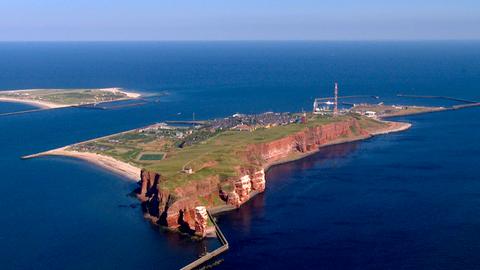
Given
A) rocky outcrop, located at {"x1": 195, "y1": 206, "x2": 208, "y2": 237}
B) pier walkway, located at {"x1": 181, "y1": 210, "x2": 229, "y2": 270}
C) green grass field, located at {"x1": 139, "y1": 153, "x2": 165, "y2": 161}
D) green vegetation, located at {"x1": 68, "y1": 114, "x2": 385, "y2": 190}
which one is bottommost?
pier walkway, located at {"x1": 181, "y1": 210, "x2": 229, "y2": 270}

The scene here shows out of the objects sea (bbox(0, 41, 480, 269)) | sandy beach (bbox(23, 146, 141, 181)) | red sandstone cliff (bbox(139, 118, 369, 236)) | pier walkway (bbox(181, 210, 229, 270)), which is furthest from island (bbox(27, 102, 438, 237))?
pier walkway (bbox(181, 210, 229, 270))

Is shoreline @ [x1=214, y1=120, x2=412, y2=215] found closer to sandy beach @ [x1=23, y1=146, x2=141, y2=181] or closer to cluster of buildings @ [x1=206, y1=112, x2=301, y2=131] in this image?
cluster of buildings @ [x1=206, y1=112, x2=301, y2=131]

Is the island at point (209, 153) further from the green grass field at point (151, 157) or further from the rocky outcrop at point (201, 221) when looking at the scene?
the green grass field at point (151, 157)

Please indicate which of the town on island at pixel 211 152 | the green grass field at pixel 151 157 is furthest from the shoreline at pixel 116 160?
the green grass field at pixel 151 157

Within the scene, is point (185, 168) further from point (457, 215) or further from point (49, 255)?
point (457, 215)

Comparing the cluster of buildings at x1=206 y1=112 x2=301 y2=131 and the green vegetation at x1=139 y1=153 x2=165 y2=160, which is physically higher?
the cluster of buildings at x1=206 y1=112 x2=301 y2=131

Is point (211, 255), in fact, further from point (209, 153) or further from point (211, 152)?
point (211, 152)

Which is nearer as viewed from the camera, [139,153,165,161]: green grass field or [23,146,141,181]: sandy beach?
[23,146,141,181]: sandy beach

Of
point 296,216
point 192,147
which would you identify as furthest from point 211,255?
point 192,147
